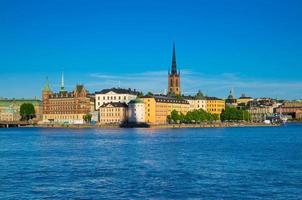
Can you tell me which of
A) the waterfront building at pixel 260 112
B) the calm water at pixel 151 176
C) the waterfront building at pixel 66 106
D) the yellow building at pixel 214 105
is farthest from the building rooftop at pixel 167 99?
the calm water at pixel 151 176

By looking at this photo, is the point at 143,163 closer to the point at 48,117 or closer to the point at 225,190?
the point at 225,190

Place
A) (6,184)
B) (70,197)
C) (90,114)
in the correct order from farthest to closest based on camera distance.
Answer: (90,114) < (6,184) < (70,197)

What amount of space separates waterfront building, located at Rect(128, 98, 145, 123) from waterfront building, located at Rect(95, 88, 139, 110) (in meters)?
8.49

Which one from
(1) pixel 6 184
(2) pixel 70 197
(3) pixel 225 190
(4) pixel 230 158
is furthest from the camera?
(4) pixel 230 158

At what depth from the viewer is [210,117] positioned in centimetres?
12331

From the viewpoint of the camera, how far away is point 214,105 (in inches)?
5463

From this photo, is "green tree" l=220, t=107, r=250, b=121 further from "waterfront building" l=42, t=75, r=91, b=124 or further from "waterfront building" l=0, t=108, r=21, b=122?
"waterfront building" l=0, t=108, r=21, b=122

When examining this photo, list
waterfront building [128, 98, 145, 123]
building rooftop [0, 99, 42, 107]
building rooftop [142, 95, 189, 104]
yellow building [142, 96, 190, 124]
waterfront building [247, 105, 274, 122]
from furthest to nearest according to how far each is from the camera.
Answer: waterfront building [247, 105, 274, 122] < building rooftop [0, 99, 42, 107] < building rooftop [142, 95, 189, 104] < yellow building [142, 96, 190, 124] < waterfront building [128, 98, 145, 123]

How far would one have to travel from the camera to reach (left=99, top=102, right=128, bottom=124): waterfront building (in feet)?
368

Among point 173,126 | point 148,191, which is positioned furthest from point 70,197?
point 173,126

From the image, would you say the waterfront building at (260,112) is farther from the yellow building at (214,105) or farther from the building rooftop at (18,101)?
the building rooftop at (18,101)

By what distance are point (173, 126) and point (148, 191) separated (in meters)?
85.4

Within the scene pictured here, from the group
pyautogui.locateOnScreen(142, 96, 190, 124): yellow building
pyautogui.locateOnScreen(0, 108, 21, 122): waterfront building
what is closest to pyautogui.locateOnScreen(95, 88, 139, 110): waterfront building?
pyautogui.locateOnScreen(142, 96, 190, 124): yellow building

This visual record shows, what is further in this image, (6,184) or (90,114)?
(90,114)
